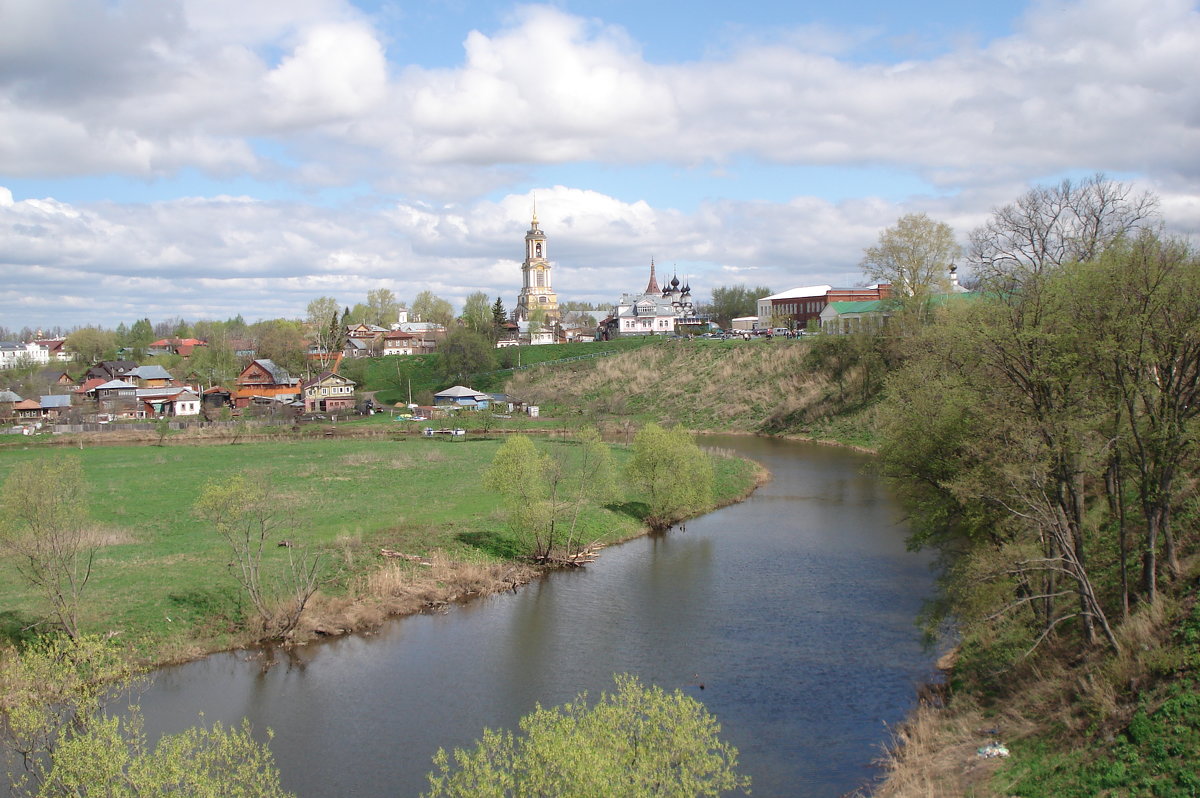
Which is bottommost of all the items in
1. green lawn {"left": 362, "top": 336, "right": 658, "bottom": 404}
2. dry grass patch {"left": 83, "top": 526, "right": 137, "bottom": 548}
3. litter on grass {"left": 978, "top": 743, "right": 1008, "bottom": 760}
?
litter on grass {"left": 978, "top": 743, "right": 1008, "bottom": 760}

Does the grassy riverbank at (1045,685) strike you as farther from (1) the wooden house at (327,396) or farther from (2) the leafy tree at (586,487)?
(1) the wooden house at (327,396)

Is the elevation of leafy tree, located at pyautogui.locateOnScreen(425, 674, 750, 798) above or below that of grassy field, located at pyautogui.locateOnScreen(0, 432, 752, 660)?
above

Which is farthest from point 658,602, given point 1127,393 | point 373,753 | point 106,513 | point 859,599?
point 106,513

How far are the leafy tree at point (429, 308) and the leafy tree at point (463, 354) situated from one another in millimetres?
58121

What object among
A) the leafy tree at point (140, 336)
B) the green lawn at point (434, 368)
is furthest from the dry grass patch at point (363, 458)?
the leafy tree at point (140, 336)

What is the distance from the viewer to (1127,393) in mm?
16656

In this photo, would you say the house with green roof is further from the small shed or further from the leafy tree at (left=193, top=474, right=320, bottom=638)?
the leafy tree at (left=193, top=474, right=320, bottom=638)

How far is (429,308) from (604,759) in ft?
498

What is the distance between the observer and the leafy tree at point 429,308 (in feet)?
506

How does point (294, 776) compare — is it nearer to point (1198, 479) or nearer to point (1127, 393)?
point (1127, 393)

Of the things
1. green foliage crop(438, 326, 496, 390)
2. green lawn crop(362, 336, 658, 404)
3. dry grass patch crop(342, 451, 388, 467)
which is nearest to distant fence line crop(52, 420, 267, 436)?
green lawn crop(362, 336, 658, 404)

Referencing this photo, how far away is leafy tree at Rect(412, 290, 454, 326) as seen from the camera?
6073 inches

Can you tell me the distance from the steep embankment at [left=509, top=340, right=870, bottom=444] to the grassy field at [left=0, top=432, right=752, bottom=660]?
64.7 ft

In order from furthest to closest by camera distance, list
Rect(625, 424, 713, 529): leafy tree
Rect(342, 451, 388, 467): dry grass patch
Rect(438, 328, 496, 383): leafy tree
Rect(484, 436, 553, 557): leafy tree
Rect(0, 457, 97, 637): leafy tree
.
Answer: Rect(438, 328, 496, 383): leafy tree
Rect(342, 451, 388, 467): dry grass patch
Rect(625, 424, 713, 529): leafy tree
Rect(484, 436, 553, 557): leafy tree
Rect(0, 457, 97, 637): leafy tree
